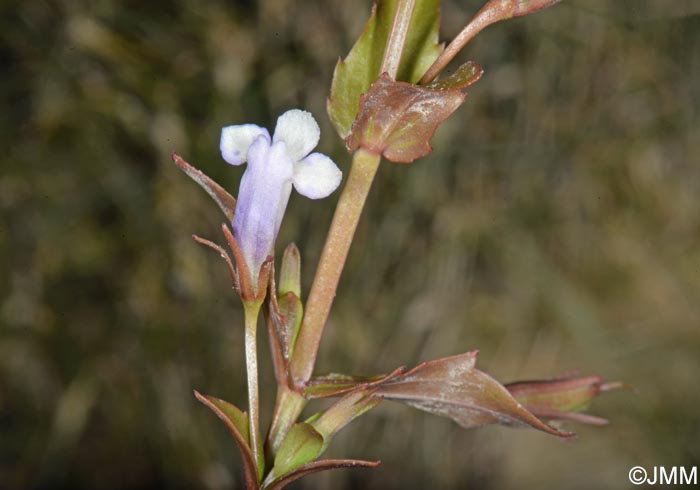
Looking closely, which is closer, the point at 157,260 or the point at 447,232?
the point at 157,260

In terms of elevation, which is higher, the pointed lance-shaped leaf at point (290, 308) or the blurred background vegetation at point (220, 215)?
the pointed lance-shaped leaf at point (290, 308)

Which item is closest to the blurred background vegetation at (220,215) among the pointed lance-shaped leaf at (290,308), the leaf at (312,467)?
the pointed lance-shaped leaf at (290,308)

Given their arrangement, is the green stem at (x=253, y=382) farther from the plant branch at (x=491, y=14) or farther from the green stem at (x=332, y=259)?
the plant branch at (x=491, y=14)

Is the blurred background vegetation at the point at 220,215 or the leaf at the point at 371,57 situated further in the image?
the blurred background vegetation at the point at 220,215

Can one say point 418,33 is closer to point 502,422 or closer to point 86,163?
point 502,422

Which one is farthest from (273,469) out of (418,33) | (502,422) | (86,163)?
(86,163)

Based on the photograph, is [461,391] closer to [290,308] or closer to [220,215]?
[290,308]
